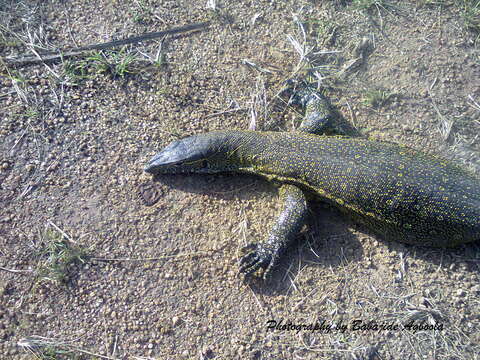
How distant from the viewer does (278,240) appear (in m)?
4.29

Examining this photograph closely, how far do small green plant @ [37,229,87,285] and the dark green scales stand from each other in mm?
1293

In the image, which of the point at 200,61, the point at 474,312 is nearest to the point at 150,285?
the point at 200,61

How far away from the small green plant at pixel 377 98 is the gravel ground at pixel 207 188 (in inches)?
1.2

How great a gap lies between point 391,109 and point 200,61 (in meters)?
2.75

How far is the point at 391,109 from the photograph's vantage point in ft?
16.7

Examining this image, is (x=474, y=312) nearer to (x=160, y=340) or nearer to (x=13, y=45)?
(x=160, y=340)

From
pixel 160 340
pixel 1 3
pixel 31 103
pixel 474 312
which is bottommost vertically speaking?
pixel 160 340

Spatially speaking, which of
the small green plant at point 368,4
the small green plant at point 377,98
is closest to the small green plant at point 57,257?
the small green plant at point 377,98

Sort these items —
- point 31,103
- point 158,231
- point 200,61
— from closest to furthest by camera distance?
point 158,231
point 31,103
point 200,61

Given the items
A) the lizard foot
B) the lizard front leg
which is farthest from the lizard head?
the lizard foot

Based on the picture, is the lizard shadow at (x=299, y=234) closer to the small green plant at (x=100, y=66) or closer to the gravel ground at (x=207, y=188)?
the gravel ground at (x=207, y=188)

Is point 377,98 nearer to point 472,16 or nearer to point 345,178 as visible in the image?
point 345,178

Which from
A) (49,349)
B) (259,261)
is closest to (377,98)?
(259,261)

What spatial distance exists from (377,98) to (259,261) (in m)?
2.75
